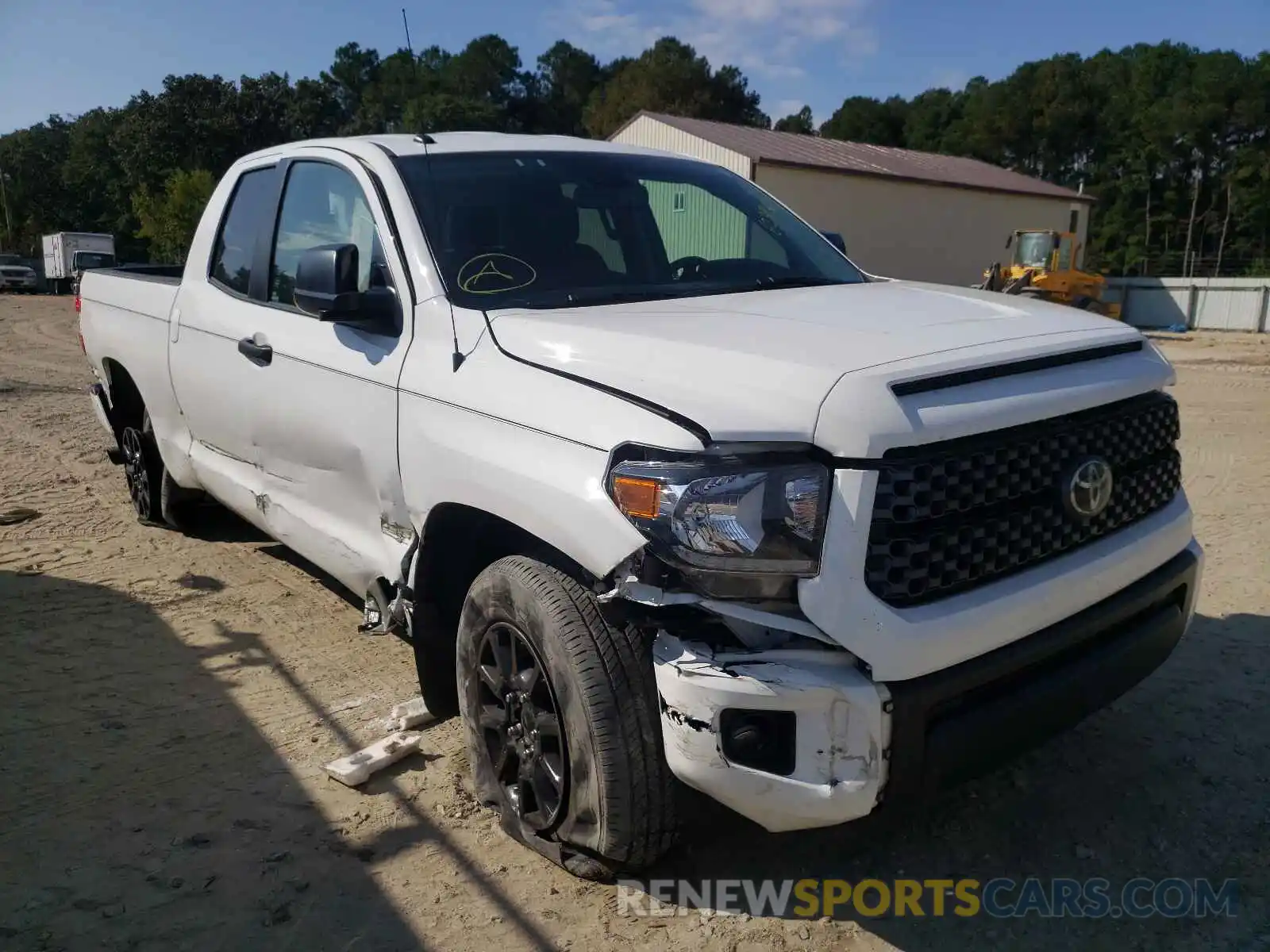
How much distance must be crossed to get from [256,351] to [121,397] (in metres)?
2.59

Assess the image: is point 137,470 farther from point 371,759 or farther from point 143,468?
point 371,759

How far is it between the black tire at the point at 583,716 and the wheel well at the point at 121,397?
3.85m

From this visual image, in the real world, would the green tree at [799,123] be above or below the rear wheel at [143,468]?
above

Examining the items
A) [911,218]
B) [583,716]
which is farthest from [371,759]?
[911,218]

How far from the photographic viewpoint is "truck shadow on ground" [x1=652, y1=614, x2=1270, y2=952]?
2562 millimetres

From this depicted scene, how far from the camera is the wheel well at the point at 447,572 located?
2.84 meters

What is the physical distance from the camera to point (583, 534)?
91.6 inches

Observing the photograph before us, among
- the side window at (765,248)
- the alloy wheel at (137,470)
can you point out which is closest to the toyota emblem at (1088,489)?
the side window at (765,248)

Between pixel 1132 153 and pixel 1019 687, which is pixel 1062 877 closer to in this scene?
pixel 1019 687

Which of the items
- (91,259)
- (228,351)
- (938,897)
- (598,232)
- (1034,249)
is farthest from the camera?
(91,259)

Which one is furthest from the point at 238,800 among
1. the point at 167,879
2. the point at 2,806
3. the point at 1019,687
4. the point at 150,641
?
the point at 1019,687

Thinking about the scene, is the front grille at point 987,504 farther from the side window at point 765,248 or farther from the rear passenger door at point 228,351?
the rear passenger door at point 228,351

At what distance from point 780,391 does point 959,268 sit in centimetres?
3375

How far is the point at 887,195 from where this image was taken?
99.9 feet
